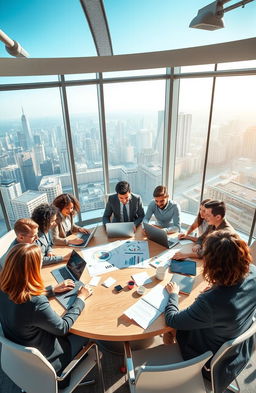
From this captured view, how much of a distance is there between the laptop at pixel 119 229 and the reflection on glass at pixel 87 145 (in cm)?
214

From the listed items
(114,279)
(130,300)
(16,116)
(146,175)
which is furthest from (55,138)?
(130,300)

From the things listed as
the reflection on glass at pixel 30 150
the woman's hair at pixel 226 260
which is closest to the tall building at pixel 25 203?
the reflection on glass at pixel 30 150

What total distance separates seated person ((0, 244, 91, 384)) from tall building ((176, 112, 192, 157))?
157 inches

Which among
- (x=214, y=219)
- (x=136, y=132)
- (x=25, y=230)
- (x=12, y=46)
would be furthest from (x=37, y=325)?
(x=136, y=132)

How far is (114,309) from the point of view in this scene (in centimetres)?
197

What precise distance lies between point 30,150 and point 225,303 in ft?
13.2

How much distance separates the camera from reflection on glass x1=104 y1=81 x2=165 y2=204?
452cm

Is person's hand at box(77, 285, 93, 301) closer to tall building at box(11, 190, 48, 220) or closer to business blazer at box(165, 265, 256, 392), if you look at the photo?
business blazer at box(165, 265, 256, 392)

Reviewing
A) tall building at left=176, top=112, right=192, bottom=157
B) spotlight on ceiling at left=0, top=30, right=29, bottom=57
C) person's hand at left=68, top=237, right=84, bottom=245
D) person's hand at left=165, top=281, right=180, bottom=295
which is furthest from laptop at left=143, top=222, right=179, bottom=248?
tall building at left=176, top=112, right=192, bottom=157

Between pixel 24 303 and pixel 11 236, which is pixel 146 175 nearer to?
pixel 11 236

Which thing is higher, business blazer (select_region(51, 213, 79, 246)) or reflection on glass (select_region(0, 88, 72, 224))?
reflection on glass (select_region(0, 88, 72, 224))

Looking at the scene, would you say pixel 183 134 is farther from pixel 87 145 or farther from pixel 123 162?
pixel 87 145

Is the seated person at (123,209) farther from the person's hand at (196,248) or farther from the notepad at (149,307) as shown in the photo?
the notepad at (149,307)

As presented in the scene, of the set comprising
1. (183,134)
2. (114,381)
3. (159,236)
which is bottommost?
(114,381)
